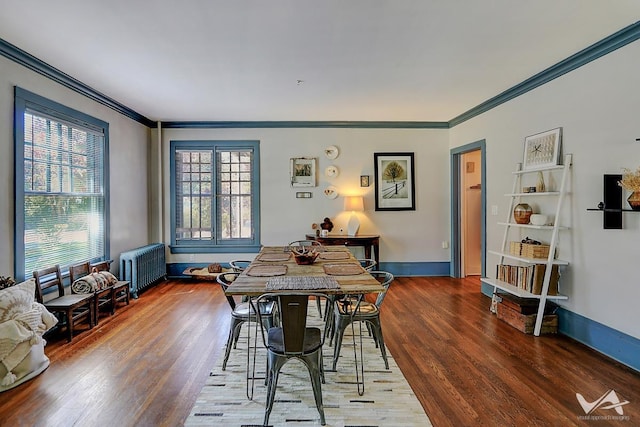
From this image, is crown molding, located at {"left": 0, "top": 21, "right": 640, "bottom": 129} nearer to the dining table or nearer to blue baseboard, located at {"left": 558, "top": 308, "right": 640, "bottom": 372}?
blue baseboard, located at {"left": 558, "top": 308, "right": 640, "bottom": 372}

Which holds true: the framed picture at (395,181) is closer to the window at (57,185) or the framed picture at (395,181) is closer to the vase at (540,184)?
the vase at (540,184)

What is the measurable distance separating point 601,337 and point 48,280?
5168 millimetres

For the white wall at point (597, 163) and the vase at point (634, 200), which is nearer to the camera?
the vase at point (634, 200)

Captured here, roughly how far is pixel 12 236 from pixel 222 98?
2654 mm

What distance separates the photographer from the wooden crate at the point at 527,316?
3.39 m

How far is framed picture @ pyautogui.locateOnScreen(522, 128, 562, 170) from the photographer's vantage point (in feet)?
11.3

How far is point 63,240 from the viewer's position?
376 cm

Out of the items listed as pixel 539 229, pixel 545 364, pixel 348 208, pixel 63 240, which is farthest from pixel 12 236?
pixel 539 229

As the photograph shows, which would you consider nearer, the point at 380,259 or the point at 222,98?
the point at 222,98

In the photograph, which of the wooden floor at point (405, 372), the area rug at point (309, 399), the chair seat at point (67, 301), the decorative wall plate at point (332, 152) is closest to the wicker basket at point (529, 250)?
the wooden floor at point (405, 372)

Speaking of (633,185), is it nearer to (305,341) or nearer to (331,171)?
(305,341)

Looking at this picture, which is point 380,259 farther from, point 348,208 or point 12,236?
point 12,236

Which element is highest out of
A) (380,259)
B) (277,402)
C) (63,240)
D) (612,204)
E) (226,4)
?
(226,4)

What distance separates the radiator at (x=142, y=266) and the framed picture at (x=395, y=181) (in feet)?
12.1
